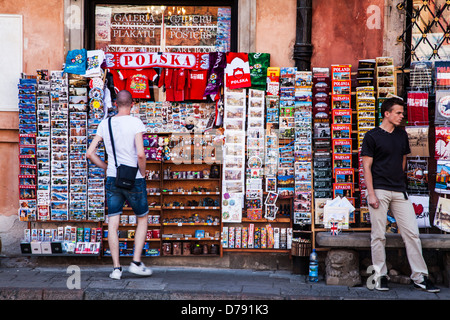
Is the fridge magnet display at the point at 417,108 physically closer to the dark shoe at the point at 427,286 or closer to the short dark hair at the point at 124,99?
the dark shoe at the point at 427,286

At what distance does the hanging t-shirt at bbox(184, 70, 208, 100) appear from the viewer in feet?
28.0

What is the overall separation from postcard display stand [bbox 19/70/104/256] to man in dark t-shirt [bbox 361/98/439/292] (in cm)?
381

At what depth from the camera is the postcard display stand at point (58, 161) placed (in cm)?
842

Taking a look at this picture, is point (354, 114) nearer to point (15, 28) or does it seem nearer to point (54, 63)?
point (54, 63)

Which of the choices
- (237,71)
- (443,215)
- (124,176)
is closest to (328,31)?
(237,71)

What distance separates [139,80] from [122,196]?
2.11 metres

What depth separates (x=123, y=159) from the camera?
23.3 ft

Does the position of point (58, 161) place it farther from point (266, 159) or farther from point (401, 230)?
point (401, 230)

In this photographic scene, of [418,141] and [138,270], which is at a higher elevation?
[418,141]

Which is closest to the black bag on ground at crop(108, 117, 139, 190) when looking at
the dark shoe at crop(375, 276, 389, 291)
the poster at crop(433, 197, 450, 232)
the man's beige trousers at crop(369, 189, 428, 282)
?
the man's beige trousers at crop(369, 189, 428, 282)

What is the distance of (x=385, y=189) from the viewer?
7043 mm

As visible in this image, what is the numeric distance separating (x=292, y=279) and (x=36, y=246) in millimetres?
3596

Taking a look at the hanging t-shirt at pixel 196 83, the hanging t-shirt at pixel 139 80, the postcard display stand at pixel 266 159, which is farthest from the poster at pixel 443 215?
the hanging t-shirt at pixel 139 80
